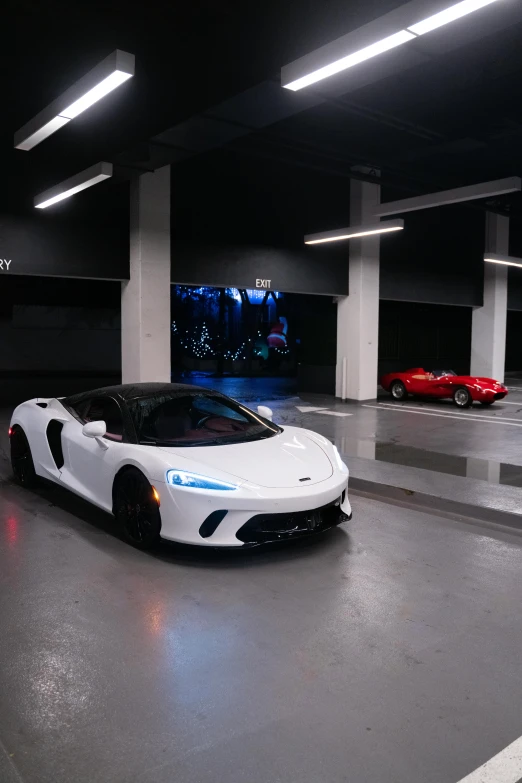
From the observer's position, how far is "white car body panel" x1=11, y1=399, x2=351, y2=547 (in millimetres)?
4484

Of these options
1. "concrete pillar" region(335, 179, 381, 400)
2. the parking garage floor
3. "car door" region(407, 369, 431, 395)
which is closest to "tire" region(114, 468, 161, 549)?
the parking garage floor

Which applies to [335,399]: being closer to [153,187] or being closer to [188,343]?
[153,187]

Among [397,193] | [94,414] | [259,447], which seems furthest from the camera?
[397,193]

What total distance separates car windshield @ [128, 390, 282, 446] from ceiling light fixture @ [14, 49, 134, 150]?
308 centimetres

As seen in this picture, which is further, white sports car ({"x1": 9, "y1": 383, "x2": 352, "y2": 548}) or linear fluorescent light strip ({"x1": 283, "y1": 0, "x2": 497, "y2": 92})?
white sports car ({"x1": 9, "y1": 383, "x2": 352, "y2": 548})

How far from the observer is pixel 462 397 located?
15352 millimetres

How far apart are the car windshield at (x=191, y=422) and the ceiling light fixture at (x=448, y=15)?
11.5 ft

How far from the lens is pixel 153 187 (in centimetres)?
1285

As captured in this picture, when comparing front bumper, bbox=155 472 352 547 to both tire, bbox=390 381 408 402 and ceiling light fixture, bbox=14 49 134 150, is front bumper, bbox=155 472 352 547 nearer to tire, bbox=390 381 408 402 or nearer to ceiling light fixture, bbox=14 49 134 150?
ceiling light fixture, bbox=14 49 134 150

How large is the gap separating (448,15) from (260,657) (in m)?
4.47

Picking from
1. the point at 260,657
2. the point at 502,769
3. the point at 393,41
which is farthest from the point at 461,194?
the point at 502,769

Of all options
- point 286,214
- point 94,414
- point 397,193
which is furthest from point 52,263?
point 397,193

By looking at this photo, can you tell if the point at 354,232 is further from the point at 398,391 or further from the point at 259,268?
the point at 398,391

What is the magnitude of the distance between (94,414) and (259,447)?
180cm
